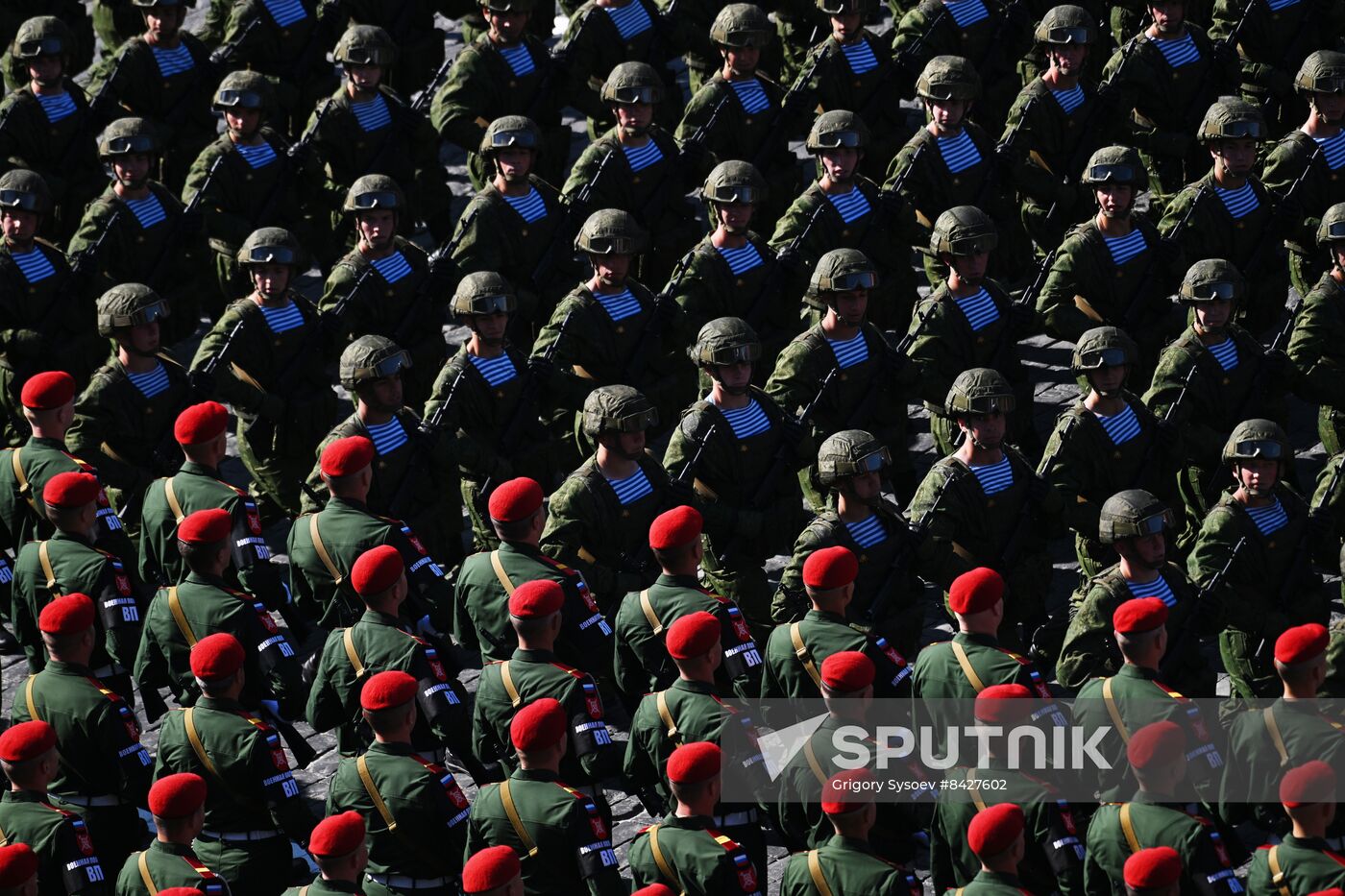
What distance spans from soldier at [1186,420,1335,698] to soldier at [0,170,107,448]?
26.8 ft

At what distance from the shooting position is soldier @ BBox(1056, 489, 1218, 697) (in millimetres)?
13627

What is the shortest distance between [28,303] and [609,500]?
208 inches

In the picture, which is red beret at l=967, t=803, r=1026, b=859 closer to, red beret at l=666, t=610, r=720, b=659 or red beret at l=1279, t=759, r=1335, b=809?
red beret at l=1279, t=759, r=1335, b=809

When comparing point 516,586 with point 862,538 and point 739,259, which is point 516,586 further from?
point 739,259

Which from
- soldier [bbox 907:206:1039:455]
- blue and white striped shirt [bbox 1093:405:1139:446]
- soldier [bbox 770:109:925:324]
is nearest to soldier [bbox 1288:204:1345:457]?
blue and white striped shirt [bbox 1093:405:1139:446]

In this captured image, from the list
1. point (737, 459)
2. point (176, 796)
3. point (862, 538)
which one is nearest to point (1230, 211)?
point (737, 459)

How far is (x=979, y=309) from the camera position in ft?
53.7

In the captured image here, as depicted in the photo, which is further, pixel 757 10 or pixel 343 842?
pixel 757 10

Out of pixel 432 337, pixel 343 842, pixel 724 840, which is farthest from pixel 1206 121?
pixel 343 842

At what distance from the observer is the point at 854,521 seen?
47.1 feet

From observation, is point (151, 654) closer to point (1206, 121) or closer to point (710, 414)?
point (710, 414)

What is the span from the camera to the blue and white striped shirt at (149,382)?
1644cm

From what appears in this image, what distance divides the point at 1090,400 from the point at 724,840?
441 centimetres

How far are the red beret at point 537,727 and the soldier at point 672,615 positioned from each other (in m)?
1.38
